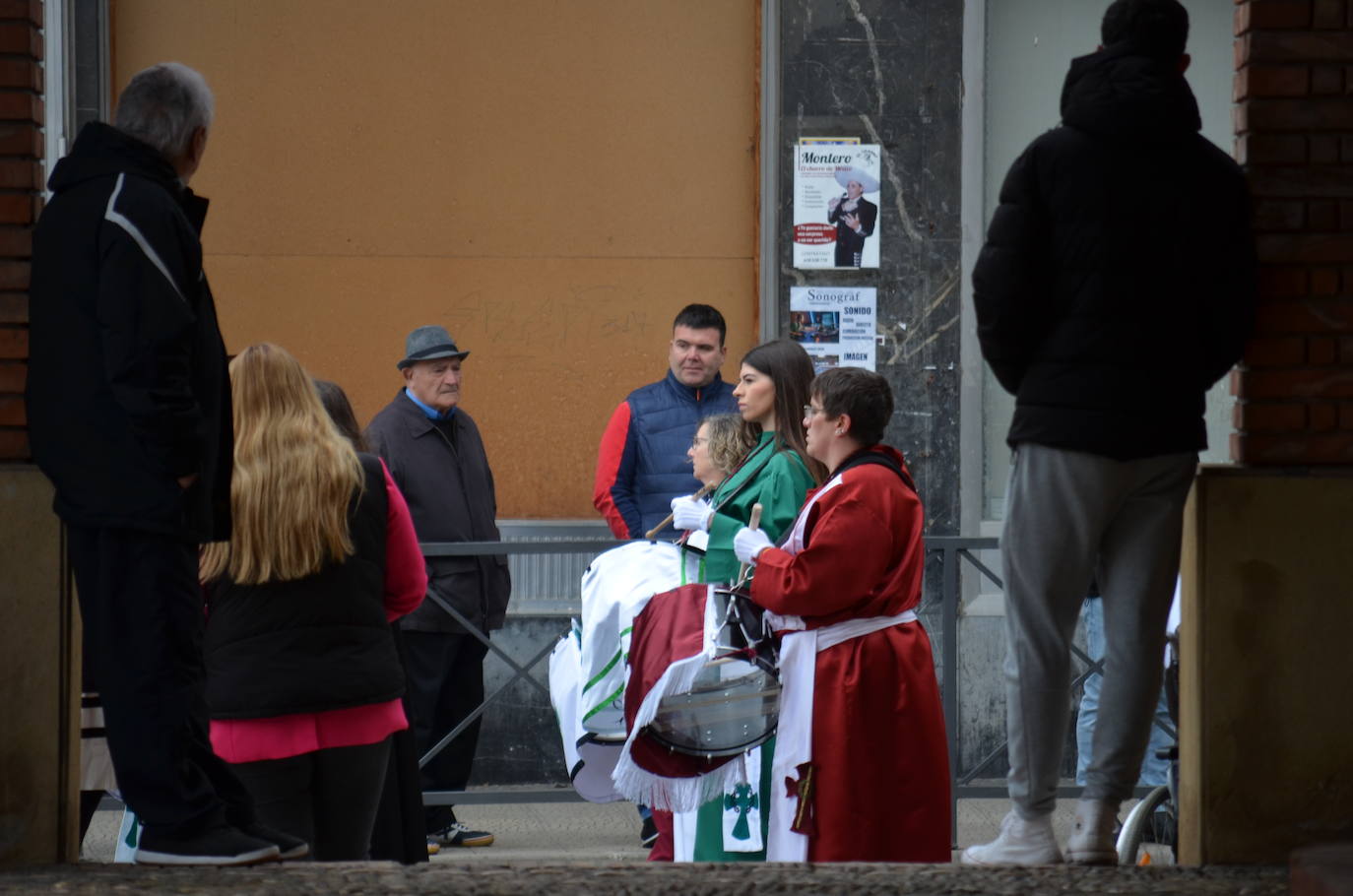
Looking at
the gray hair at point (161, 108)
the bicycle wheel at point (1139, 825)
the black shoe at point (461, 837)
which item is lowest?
the black shoe at point (461, 837)

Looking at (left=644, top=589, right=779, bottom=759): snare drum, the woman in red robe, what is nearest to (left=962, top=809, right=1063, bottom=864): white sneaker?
the woman in red robe

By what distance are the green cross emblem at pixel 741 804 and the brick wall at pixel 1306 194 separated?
85.6 inches

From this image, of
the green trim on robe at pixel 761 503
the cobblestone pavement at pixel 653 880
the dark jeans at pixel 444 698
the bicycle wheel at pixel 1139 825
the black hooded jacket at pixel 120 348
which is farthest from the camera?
the dark jeans at pixel 444 698

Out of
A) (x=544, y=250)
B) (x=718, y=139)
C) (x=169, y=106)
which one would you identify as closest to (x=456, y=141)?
(x=544, y=250)

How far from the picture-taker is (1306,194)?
4480mm

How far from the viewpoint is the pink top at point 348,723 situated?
469 centimetres

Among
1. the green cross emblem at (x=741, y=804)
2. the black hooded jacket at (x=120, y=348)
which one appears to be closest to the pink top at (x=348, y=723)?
the black hooded jacket at (x=120, y=348)

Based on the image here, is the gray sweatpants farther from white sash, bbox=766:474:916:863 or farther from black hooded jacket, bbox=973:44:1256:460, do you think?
white sash, bbox=766:474:916:863

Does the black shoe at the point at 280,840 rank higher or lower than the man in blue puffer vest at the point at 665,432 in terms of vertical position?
lower

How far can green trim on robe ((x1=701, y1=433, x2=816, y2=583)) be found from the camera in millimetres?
5707

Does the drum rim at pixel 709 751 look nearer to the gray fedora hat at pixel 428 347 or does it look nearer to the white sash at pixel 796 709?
the white sash at pixel 796 709

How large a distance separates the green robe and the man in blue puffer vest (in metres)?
1.82

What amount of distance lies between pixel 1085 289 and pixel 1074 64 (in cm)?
54

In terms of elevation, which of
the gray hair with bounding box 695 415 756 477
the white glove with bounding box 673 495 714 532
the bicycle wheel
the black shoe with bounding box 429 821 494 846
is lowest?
the black shoe with bounding box 429 821 494 846
